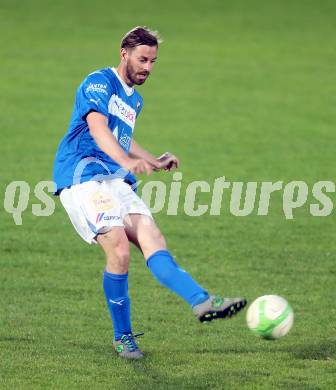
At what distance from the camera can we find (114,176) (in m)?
8.31

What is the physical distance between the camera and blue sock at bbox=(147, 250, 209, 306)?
23.8ft

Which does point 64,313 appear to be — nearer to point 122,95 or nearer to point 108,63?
point 122,95

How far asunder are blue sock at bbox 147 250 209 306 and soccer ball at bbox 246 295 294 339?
18.9 inches

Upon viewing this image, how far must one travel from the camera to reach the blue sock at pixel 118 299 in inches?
323

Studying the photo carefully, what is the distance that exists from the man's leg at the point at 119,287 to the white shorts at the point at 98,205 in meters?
0.08

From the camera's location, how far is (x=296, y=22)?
2992 centimetres

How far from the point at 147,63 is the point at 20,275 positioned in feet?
11.7

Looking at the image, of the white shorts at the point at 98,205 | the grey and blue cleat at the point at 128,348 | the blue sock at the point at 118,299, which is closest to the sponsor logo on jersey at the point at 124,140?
the white shorts at the point at 98,205

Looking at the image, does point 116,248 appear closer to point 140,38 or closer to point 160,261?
point 160,261

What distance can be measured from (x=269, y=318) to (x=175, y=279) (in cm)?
72

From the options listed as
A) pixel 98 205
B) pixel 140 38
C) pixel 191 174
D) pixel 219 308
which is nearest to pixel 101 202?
pixel 98 205

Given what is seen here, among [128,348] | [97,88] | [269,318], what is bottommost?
[128,348]

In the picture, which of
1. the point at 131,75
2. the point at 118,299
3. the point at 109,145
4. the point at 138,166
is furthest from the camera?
the point at 118,299

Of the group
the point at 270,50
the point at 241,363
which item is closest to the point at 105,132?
the point at 241,363
